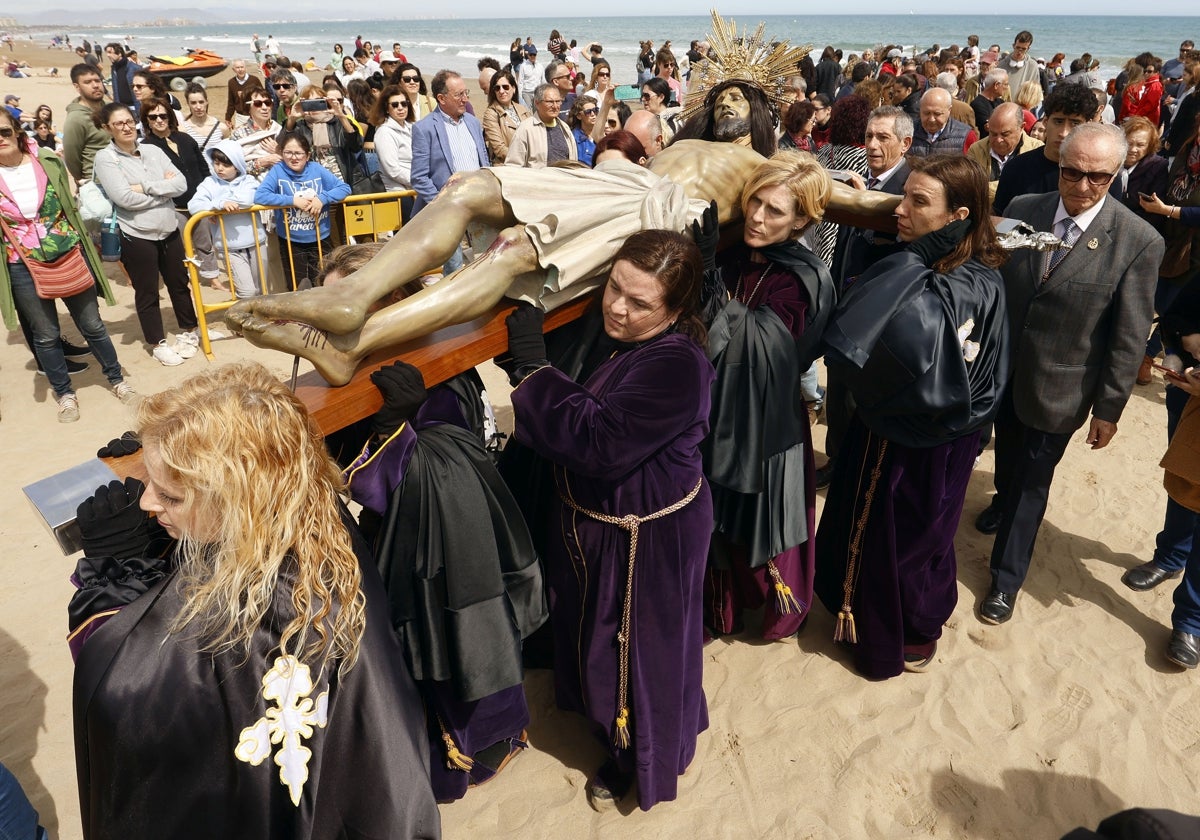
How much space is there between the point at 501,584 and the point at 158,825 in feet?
3.53

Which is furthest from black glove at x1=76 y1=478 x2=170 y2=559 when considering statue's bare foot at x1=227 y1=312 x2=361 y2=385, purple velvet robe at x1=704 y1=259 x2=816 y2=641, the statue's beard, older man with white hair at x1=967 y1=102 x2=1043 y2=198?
older man with white hair at x1=967 y1=102 x2=1043 y2=198

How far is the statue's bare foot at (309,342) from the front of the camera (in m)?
2.00

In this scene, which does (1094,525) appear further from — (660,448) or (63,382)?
(63,382)

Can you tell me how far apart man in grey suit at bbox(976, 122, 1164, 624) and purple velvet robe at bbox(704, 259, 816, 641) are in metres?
1.16

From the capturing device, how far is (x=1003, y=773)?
3199 millimetres

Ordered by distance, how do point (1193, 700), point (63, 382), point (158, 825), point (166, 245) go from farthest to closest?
point (166, 245) < point (63, 382) < point (1193, 700) < point (158, 825)

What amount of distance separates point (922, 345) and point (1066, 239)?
1.18 metres

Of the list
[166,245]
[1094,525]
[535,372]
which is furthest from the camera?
[166,245]

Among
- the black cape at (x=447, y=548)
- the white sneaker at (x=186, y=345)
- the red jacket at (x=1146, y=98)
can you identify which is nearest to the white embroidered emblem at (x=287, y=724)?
the black cape at (x=447, y=548)

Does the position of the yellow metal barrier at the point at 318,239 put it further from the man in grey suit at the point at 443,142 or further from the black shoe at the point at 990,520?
the black shoe at the point at 990,520

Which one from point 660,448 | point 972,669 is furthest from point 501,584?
point 972,669

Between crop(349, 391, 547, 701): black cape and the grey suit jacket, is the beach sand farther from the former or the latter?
the grey suit jacket

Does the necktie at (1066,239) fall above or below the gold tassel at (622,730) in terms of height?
above

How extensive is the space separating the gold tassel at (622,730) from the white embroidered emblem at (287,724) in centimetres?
124
